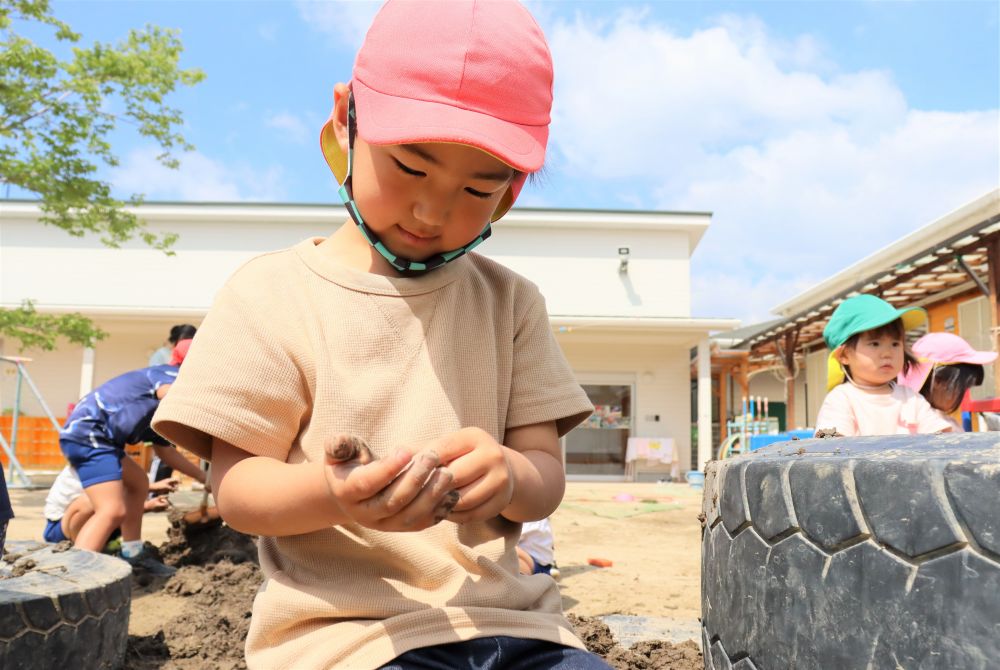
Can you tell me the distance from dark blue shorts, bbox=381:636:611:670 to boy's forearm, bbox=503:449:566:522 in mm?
194

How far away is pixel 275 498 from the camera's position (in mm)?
1113

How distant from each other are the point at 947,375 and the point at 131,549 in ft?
16.8

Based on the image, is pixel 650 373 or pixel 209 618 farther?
pixel 650 373

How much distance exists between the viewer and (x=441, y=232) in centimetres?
126

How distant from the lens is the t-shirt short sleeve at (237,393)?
1.17 m

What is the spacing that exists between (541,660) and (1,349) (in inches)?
754

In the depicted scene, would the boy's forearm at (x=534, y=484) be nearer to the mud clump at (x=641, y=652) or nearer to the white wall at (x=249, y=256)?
the mud clump at (x=641, y=652)

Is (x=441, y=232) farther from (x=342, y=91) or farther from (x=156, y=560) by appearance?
(x=156, y=560)

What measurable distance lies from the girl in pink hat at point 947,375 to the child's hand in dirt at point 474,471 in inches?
167

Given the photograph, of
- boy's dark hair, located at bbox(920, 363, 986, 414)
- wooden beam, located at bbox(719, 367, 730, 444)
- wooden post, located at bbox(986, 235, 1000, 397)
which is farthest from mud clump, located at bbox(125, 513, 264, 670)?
wooden beam, located at bbox(719, 367, 730, 444)

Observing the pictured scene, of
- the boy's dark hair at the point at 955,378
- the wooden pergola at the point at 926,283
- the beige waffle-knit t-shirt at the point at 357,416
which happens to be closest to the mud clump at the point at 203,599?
the beige waffle-knit t-shirt at the point at 357,416

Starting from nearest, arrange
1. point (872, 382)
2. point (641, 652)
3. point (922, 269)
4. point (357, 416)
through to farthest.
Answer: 1. point (357, 416)
2. point (641, 652)
3. point (872, 382)
4. point (922, 269)

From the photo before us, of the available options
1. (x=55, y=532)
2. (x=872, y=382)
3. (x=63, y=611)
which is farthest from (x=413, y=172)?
(x=55, y=532)

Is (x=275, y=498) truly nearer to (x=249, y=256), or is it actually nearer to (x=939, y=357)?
(x=939, y=357)
